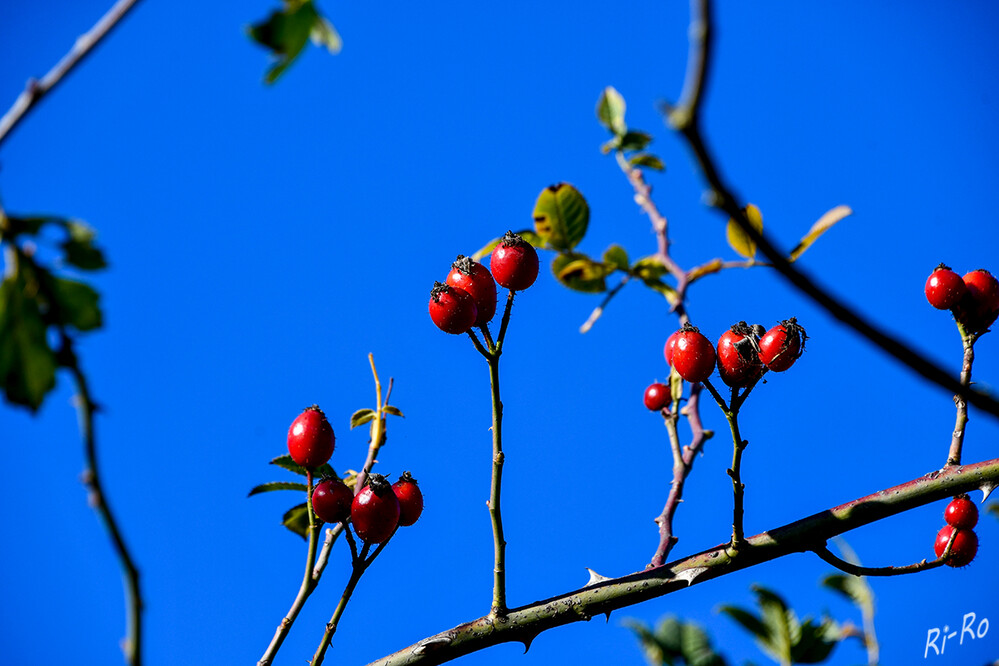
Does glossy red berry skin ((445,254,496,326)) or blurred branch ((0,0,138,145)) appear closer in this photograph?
blurred branch ((0,0,138,145))

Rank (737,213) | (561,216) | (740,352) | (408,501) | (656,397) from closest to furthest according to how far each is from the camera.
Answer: (737,213) < (740,352) < (408,501) < (561,216) < (656,397)

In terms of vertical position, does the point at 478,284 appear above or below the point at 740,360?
above

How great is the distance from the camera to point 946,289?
1.75 m

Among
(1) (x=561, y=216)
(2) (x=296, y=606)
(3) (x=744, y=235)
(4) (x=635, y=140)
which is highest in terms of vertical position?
(4) (x=635, y=140)

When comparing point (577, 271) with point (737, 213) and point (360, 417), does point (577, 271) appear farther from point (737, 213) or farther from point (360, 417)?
point (737, 213)

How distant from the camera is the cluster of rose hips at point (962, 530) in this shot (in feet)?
5.71

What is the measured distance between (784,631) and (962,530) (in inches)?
20.7

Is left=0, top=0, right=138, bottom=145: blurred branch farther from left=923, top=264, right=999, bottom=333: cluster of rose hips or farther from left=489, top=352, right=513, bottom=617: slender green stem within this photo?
left=923, top=264, right=999, bottom=333: cluster of rose hips

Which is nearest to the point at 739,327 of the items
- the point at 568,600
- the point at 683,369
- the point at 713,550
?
the point at 683,369

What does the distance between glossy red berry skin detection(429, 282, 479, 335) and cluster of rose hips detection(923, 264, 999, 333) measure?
3.26 feet

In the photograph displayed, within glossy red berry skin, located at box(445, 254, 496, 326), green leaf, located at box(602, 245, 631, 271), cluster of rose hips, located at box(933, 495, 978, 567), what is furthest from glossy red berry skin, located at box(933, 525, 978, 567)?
glossy red berry skin, located at box(445, 254, 496, 326)

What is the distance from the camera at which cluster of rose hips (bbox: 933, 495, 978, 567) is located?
1.74 m

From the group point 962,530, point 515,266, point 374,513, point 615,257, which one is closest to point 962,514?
point 962,530

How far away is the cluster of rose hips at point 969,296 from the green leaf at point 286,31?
4.49ft
